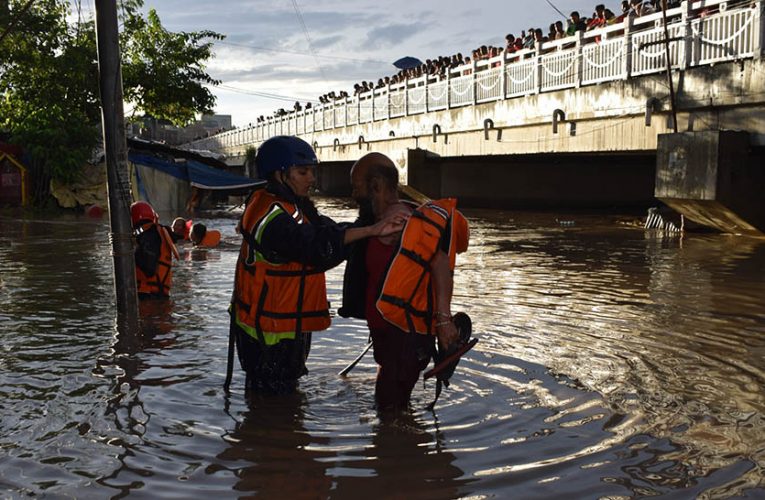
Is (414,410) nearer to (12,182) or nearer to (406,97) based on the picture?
(406,97)

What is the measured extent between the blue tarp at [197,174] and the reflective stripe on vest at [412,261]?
2517cm

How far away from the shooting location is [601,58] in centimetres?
1873

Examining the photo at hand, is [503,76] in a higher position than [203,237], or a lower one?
higher

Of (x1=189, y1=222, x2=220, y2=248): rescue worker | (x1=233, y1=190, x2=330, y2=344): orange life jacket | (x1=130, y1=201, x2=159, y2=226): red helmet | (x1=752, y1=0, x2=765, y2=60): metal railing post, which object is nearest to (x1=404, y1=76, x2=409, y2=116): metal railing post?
(x1=189, y1=222, x2=220, y2=248): rescue worker

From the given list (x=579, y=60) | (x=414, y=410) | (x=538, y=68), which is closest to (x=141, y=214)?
(x=414, y=410)

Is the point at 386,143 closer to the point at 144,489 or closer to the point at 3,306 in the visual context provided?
the point at 3,306

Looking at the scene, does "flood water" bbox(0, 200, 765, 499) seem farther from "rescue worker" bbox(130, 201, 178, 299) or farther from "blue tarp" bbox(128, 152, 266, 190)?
"blue tarp" bbox(128, 152, 266, 190)

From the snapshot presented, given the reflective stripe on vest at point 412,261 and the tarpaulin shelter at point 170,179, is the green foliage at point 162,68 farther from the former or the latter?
the reflective stripe on vest at point 412,261

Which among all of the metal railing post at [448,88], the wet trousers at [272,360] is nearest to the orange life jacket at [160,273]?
Answer: the wet trousers at [272,360]

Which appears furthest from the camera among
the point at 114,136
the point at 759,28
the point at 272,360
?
the point at 759,28

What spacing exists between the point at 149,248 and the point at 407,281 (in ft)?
15.5

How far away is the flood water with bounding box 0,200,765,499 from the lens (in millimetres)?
4191

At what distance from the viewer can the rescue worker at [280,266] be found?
15.0ft

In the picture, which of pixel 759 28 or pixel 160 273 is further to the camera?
pixel 759 28
